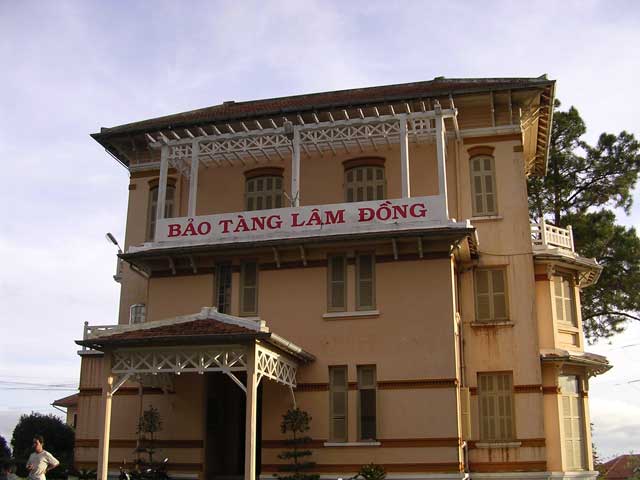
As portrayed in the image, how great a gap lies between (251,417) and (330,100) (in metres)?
12.7

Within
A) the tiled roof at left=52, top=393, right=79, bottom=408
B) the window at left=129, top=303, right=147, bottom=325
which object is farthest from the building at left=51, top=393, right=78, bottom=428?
the window at left=129, top=303, right=147, bottom=325

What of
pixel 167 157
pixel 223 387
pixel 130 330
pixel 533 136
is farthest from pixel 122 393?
pixel 533 136

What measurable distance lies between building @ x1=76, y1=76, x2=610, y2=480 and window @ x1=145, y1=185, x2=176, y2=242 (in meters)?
0.44

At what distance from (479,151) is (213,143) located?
8.17m

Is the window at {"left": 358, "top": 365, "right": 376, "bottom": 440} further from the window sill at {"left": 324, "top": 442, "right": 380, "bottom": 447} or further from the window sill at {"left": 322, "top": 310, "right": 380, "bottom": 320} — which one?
the window sill at {"left": 322, "top": 310, "right": 380, "bottom": 320}

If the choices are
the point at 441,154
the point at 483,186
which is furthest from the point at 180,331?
the point at 483,186

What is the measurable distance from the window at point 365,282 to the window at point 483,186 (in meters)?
3.93

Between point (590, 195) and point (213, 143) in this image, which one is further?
point (590, 195)

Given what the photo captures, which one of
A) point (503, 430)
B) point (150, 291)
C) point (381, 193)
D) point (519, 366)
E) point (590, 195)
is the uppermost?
point (590, 195)

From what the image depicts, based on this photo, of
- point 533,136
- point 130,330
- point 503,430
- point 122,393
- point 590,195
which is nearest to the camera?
point 130,330

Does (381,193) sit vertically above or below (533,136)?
below

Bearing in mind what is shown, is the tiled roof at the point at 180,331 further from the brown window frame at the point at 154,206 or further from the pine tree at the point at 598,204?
the pine tree at the point at 598,204

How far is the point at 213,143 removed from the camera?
24.3 m

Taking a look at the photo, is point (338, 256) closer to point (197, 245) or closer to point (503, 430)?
point (197, 245)
